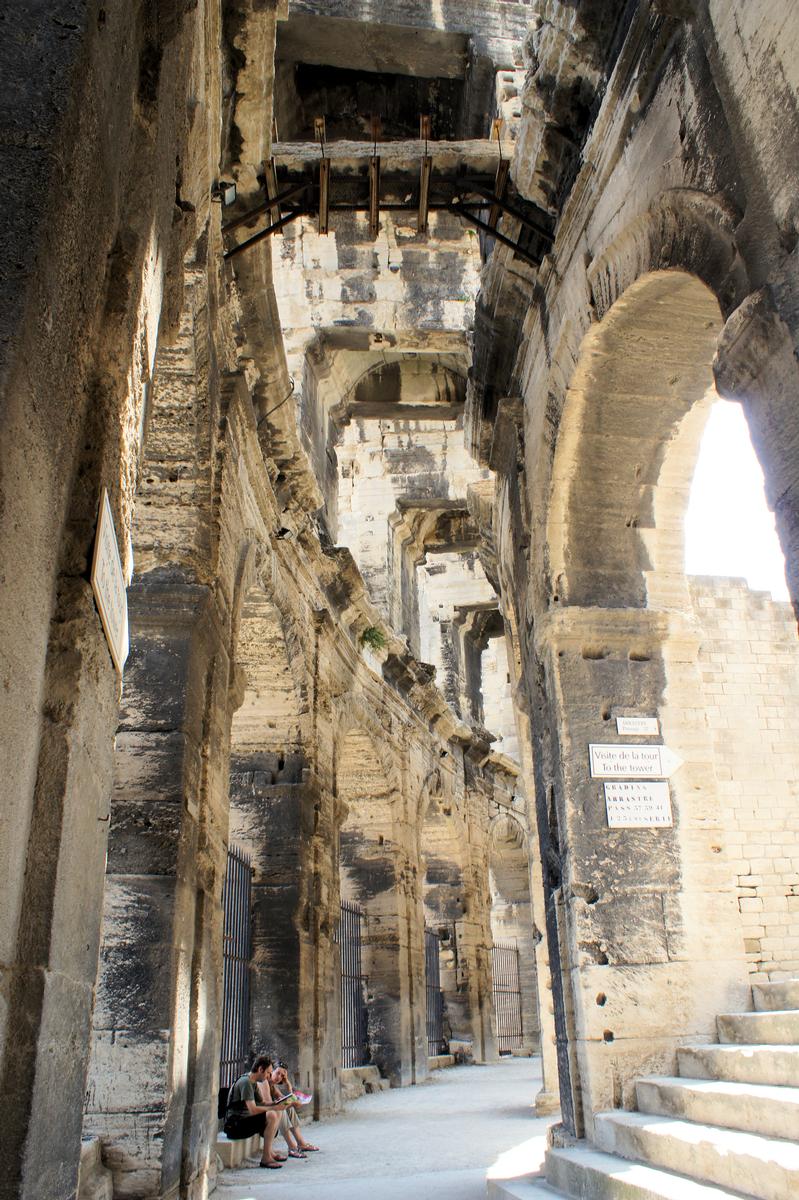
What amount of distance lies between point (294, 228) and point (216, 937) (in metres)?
9.12

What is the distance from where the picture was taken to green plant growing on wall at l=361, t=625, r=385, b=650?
11922 mm

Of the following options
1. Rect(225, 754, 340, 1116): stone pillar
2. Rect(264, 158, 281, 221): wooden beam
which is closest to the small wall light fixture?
Rect(264, 158, 281, 221): wooden beam

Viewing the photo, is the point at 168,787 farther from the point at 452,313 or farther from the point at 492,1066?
the point at 492,1066

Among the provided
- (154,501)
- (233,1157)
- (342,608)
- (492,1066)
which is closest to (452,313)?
(342,608)

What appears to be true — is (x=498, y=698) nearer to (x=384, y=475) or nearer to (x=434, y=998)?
(x=434, y=998)

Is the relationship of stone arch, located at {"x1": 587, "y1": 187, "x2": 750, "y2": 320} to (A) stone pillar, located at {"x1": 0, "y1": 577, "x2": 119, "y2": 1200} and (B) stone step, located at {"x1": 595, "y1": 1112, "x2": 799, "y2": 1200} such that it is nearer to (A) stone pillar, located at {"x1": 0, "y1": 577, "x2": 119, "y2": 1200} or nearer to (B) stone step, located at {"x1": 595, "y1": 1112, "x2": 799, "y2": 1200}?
(A) stone pillar, located at {"x1": 0, "y1": 577, "x2": 119, "y2": 1200}

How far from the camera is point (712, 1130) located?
426 centimetres

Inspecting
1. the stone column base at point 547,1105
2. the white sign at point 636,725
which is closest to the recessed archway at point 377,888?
the stone column base at point 547,1105

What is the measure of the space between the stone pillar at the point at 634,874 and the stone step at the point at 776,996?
0.10 meters

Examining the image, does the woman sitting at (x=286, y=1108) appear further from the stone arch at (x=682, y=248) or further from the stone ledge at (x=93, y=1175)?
the stone arch at (x=682, y=248)

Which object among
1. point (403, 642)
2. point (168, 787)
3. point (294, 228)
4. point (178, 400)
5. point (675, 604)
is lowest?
point (168, 787)

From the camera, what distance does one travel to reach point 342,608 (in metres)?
10.9

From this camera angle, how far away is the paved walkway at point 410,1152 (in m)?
5.95

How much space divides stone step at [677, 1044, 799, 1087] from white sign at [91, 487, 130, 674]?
3611mm
